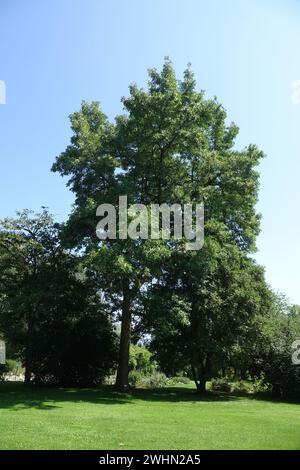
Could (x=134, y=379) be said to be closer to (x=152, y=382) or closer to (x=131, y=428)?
(x=152, y=382)

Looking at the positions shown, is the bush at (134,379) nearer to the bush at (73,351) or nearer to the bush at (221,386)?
the bush at (73,351)

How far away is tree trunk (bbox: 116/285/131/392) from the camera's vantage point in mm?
26688

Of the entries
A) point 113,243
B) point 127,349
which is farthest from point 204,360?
point 113,243

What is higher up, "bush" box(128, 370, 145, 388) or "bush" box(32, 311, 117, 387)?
"bush" box(32, 311, 117, 387)

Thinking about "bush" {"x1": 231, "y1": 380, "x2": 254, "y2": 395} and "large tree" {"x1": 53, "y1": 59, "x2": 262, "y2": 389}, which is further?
"bush" {"x1": 231, "y1": 380, "x2": 254, "y2": 395}

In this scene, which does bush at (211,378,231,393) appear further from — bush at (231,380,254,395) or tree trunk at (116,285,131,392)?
tree trunk at (116,285,131,392)

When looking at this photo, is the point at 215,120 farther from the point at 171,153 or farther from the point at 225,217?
the point at 225,217

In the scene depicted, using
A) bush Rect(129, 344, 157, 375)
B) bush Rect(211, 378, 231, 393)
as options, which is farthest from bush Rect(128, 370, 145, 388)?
bush Rect(129, 344, 157, 375)

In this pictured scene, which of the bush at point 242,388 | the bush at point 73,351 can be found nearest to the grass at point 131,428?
the bush at point 73,351

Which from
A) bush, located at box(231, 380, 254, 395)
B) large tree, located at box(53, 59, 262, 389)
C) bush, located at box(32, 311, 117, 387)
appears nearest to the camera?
→ large tree, located at box(53, 59, 262, 389)

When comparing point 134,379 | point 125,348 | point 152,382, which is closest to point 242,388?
point 152,382

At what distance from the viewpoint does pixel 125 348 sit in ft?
88.1

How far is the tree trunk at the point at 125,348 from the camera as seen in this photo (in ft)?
87.6

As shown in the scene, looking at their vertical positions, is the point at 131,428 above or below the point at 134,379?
above
